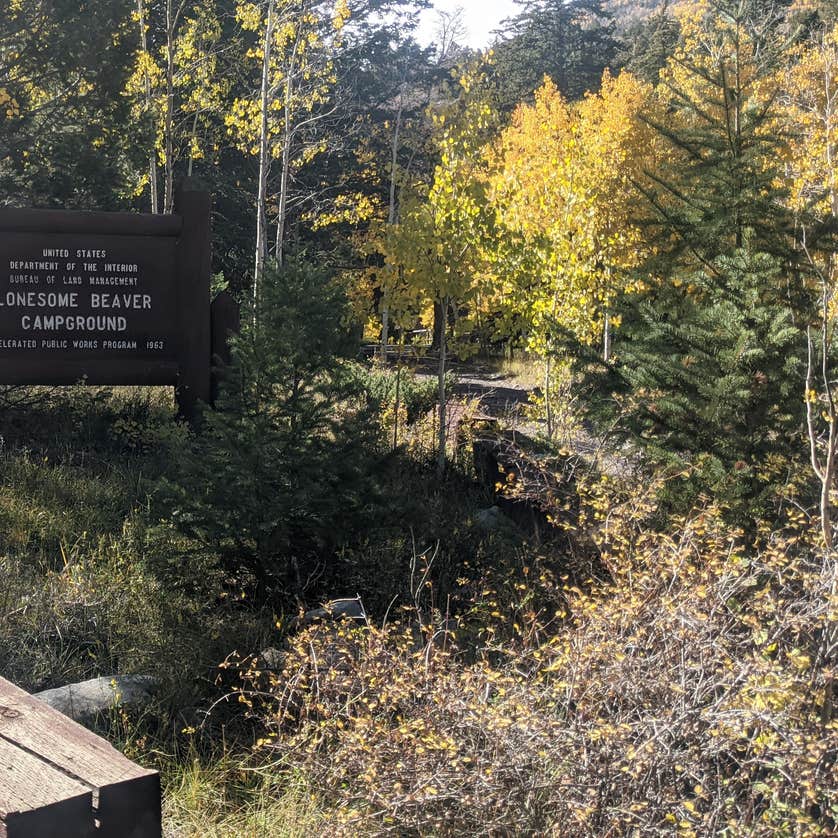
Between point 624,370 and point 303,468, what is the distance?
2312 mm

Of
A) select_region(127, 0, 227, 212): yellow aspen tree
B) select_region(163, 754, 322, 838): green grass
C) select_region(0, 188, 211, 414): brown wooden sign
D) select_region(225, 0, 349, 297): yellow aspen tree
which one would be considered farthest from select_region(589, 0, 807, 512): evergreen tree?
select_region(127, 0, 227, 212): yellow aspen tree

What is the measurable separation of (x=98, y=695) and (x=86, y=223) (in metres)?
5.59

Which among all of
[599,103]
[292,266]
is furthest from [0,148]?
[599,103]

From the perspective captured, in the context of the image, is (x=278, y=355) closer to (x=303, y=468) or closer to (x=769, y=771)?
(x=303, y=468)

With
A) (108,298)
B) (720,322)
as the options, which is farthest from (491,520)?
(108,298)

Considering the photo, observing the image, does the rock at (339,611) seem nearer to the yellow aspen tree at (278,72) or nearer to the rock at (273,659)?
the rock at (273,659)

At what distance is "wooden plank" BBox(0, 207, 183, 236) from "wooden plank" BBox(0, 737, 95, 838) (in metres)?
8.08

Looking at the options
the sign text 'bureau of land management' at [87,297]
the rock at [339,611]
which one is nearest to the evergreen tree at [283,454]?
the rock at [339,611]

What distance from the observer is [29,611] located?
5355mm

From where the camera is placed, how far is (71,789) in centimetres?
133

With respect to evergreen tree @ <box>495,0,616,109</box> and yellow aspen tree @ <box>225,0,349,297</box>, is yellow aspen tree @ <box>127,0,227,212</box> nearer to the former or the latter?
yellow aspen tree @ <box>225,0,349,297</box>

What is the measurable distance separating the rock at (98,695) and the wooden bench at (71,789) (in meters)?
3.01

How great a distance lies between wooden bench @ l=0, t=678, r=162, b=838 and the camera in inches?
51.2

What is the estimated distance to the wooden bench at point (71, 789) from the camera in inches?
51.2
